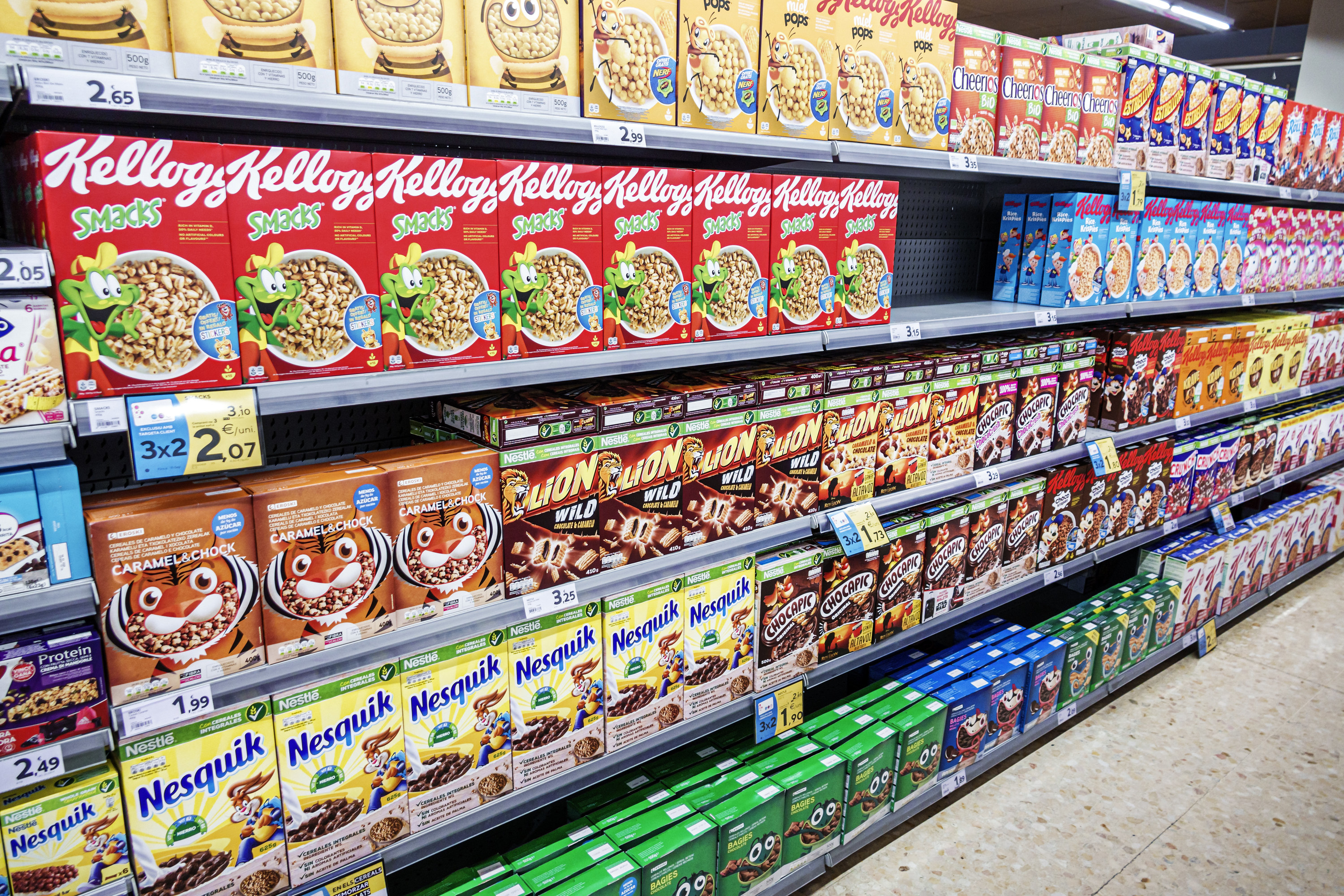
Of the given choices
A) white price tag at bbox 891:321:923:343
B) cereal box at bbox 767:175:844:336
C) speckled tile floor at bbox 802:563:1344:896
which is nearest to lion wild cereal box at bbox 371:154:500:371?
cereal box at bbox 767:175:844:336

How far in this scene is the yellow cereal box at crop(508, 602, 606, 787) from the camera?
1.57 metres

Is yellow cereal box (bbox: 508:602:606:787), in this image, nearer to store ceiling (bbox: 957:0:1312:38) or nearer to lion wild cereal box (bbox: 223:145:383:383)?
lion wild cereal box (bbox: 223:145:383:383)

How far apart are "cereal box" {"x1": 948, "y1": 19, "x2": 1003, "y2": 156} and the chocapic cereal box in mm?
1307

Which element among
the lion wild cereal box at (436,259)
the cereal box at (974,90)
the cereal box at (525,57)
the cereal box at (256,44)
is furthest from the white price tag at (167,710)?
the cereal box at (974,90)

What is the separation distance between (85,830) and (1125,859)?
2439 millimetres

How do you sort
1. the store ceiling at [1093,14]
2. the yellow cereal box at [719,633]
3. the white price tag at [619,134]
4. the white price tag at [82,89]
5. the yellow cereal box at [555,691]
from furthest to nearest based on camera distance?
1. the store ceiling at [1093,14]
2. the yellow cereal box at [719,633]
3. the yellow cereal box at [555,691]
4. the white price tag at [619,134]
5. the white price tag at [82,89]

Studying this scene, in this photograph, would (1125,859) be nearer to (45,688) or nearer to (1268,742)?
(1268,742)

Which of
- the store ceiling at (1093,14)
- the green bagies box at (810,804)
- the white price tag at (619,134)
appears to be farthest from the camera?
the store ceiling at (1093,14)

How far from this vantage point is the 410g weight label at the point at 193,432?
3.57ft

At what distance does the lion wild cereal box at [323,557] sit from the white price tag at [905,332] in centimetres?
129

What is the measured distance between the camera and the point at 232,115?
1.09 m

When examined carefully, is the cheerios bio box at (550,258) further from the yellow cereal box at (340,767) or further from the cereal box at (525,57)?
the yellow cereal box at (340,767)

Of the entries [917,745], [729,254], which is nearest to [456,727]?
[729,254]

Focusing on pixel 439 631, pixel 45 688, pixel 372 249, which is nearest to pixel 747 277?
pixel 372 249
